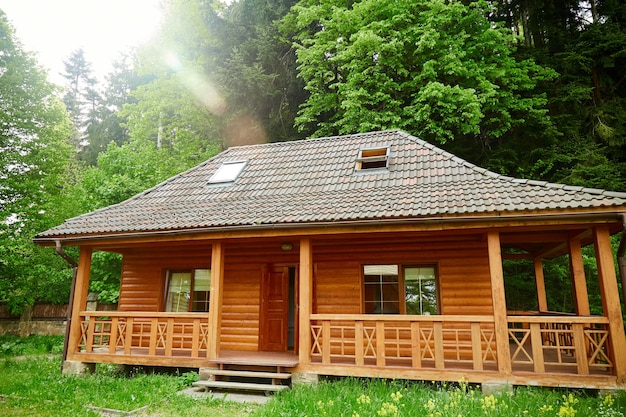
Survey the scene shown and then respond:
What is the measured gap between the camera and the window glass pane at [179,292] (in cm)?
1132

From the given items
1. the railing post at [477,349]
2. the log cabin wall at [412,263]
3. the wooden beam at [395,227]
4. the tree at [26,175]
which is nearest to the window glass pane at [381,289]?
the log cabin wall at [412,263]

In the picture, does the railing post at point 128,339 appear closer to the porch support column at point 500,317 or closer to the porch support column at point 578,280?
the porch support column at point 500,317

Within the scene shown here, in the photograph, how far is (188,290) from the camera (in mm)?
11352

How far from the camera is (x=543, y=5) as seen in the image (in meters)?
19.4

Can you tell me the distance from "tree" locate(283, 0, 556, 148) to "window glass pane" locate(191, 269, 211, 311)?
8629 mm

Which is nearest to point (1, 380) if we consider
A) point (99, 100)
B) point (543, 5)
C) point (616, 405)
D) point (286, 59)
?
point (616, 405)

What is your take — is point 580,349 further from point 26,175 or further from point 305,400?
point 26,175

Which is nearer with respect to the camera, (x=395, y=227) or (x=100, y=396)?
(x=100, y=396)

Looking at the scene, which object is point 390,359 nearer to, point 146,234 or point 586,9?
point 146,234

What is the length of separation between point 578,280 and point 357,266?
4540 millimetres

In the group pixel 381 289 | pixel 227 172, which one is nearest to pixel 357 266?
pixel 381 289

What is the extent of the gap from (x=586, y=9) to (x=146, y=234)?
21.4 metres

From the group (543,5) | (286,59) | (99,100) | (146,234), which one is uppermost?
(99,100)

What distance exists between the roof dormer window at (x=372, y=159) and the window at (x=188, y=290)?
5.07 metres
